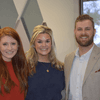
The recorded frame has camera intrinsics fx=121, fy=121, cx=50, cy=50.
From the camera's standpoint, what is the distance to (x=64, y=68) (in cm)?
185

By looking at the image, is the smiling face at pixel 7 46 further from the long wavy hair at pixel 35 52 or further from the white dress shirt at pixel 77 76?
the white dress shirt at pixel 77 76

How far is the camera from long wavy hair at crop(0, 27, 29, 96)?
1409 mm

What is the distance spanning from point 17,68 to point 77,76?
84cm

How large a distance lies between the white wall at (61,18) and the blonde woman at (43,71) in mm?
1835

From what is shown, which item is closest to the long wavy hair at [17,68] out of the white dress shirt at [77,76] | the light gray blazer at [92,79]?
the white dress shirt at [77,76]

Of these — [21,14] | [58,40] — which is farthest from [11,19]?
[58,40]

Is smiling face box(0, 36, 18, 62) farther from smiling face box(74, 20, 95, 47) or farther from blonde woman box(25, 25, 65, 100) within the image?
smiling face box(74, 20, 95, 47)

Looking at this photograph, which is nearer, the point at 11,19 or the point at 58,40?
the point at 11,19

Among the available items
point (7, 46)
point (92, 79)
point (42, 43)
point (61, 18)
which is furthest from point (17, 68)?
point (61, 18)

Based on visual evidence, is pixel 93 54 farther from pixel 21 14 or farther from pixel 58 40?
pixel 21 14

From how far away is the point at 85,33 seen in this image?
5.69 feet

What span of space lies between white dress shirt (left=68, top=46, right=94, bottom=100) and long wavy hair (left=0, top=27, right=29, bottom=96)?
65cm

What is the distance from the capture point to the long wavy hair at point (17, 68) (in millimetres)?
1409

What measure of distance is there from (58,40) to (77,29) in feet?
6.10
